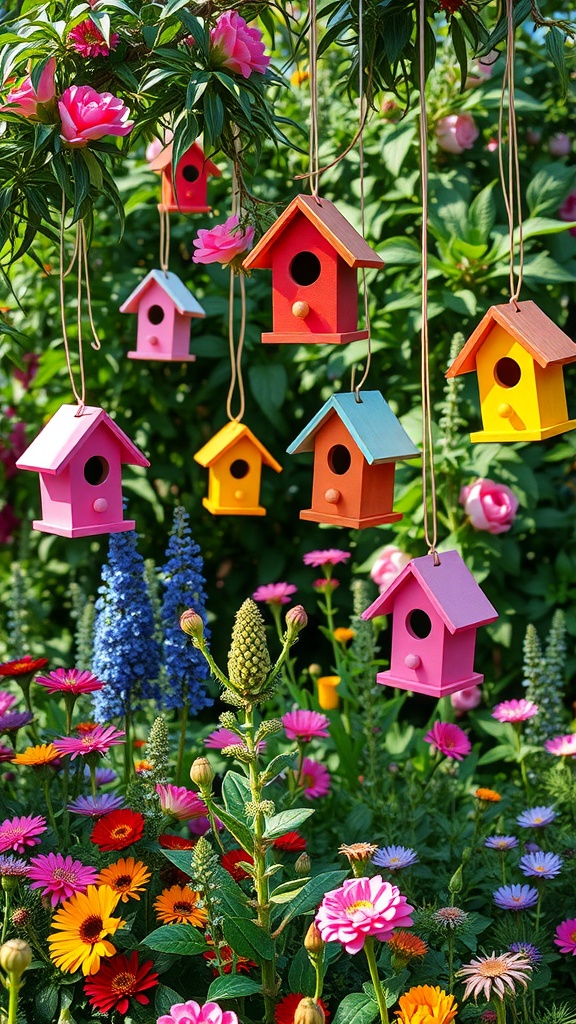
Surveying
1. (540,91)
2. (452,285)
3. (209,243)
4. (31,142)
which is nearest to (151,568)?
(209,243)

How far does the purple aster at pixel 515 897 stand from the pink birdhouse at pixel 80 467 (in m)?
0.88

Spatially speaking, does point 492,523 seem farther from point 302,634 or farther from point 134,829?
point 134,829

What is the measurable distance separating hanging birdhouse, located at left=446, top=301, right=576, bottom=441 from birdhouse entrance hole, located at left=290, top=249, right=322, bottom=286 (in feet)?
0.96

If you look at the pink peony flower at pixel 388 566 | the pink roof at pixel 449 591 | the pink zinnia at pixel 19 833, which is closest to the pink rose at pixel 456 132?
the pink peony flower at pixel 388 566

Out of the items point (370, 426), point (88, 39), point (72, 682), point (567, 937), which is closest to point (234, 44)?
point (88, 39)

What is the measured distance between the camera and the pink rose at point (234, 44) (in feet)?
5.23

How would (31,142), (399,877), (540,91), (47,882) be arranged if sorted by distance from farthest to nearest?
(540,91) < (399,877) < (31,142) < (47,882)

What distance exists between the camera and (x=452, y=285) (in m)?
2.98

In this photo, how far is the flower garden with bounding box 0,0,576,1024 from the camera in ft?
4.97

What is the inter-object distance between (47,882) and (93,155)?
3.56 feet

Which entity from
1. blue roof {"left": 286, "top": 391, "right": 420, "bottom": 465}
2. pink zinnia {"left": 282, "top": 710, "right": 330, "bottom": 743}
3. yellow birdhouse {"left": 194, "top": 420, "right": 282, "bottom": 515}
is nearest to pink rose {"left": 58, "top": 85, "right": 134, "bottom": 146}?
blue roof {"left": 286, "top": 391, "right": 420, "bottom": 465}

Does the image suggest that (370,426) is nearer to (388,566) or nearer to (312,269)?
(312,269)

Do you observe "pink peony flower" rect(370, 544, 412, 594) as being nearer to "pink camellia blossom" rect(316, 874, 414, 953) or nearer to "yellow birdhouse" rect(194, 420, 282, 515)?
"yellow birdhouse" rect(194, 420, 282, 515)

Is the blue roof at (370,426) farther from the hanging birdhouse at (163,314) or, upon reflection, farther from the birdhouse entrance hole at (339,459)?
the hanging birdhouse at (163,314)
